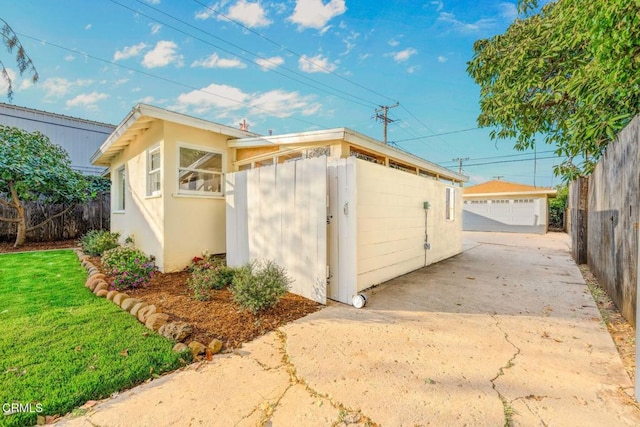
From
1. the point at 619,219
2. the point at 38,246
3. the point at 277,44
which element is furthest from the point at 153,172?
the point at 277,44

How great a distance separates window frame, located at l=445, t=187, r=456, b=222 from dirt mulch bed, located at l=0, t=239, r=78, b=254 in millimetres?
11813

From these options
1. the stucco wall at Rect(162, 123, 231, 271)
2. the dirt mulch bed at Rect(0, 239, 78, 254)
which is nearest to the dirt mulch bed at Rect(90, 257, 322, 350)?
the stucco wall at Rect(162, 123, 231, 271)

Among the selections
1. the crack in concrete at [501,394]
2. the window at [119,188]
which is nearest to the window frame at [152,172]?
the window at [119,188]

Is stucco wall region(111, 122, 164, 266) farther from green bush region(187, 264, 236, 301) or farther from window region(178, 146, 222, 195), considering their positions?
green bush region(187, 264, 236, 301)

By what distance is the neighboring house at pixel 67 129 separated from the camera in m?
13.1

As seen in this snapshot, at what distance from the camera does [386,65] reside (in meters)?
10.8

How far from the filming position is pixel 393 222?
5.44 metres

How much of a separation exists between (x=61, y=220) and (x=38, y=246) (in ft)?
5.11

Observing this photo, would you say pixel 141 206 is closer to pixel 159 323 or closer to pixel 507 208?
pixel 159 323

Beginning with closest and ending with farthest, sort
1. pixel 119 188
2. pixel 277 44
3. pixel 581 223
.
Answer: pixel 581 223
pixel 119 188
pixel 277 44

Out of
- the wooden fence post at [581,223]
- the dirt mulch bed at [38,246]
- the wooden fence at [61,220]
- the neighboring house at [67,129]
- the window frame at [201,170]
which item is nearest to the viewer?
the window frame at [201,170]

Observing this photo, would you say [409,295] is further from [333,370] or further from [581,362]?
[333,370]

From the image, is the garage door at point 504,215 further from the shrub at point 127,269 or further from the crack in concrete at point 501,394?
the shrub at point 127,269

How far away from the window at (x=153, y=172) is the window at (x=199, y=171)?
629mm
